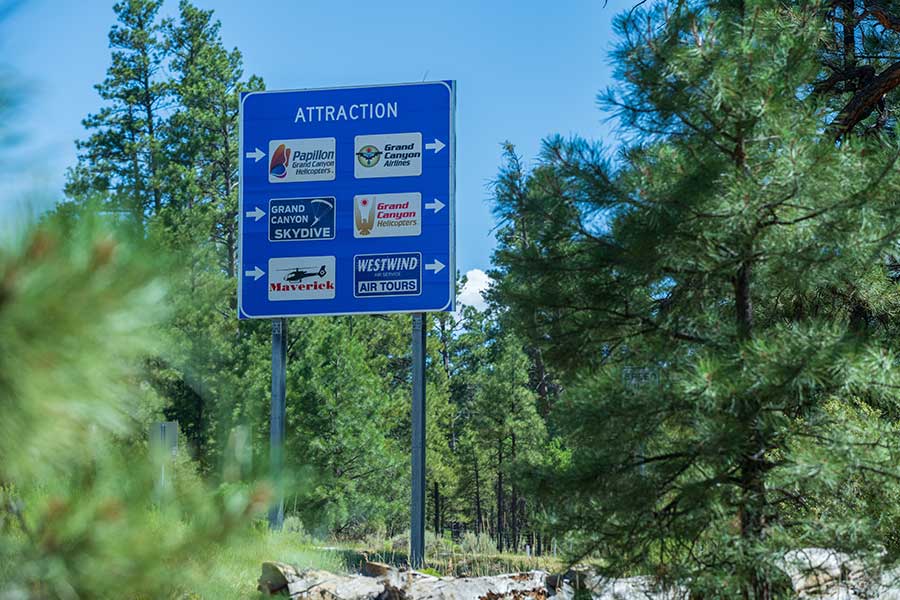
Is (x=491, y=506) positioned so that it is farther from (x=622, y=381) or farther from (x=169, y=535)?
(x=169, y=535)

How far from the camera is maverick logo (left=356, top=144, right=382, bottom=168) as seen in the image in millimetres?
11781

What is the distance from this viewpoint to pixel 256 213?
39.1 ft

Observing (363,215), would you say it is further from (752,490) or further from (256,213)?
(752,490)

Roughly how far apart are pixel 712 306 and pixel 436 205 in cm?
633

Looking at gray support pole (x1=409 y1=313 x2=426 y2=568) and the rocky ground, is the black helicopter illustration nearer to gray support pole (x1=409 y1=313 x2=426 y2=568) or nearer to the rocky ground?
gray support pole (x1=409 y1=313 x2=426 y2=568)

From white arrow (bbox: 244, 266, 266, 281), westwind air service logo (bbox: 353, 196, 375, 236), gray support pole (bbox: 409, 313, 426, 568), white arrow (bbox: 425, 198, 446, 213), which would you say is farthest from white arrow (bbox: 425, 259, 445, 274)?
white arrow (bbox: 244, 266, 266, 281)

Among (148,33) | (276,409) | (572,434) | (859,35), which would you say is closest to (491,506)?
(148,33)

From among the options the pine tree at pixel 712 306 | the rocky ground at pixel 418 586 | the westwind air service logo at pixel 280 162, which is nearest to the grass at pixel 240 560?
the pine tree at pixel 712 306

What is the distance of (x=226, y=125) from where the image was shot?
28.3 metres

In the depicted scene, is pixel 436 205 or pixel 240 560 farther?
pixel 436 205

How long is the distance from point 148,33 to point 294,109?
1799 cm

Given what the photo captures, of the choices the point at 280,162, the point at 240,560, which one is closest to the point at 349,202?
the point at 280,162

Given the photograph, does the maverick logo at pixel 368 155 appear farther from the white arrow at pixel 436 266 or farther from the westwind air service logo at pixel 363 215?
the white arrow at pixel 436 266

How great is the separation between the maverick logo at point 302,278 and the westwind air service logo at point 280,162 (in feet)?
3.59
